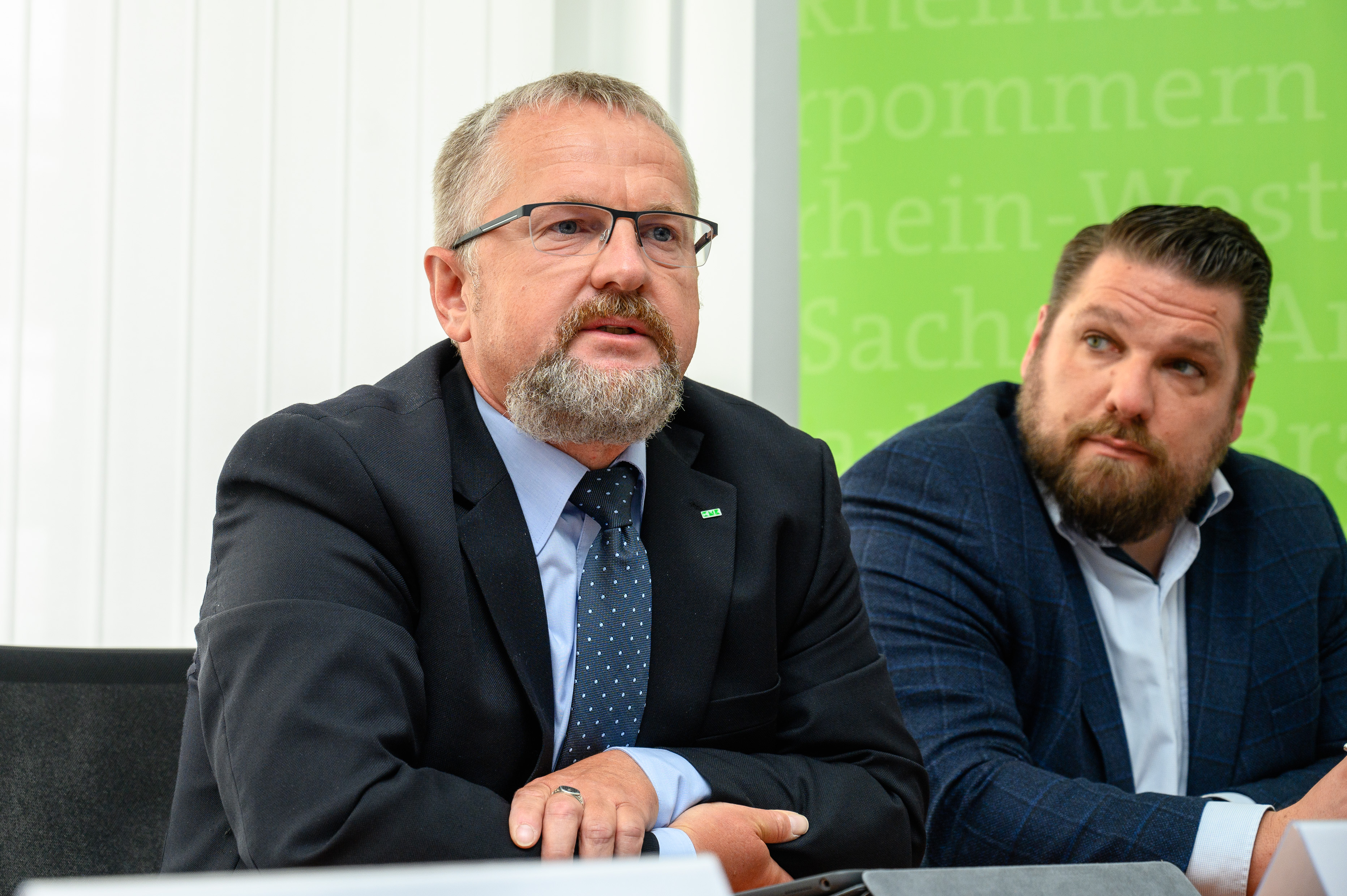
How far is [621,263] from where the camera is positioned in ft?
4.75

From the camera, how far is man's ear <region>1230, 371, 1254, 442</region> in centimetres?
212

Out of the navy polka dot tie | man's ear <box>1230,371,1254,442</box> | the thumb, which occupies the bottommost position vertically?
the thumb

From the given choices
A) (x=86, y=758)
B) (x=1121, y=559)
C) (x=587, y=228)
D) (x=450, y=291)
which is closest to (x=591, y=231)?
(x=587, y=228)

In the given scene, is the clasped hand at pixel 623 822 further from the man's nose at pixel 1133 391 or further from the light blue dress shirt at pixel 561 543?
the man's nose at pixel 1133 391

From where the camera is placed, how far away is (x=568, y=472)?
1.50 m

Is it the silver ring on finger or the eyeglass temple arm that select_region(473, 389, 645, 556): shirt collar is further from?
the silver ring on finger

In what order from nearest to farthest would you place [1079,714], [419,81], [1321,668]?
[1079,714]
[1321,668]
[419,81]

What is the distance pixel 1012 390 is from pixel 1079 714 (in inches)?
26.3

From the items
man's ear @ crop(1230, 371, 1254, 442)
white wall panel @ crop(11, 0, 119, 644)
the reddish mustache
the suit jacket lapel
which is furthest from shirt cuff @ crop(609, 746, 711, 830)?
white wall panel @ crop(11, 0, 119, 644)

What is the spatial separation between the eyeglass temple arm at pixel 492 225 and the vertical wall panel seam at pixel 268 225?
995mm

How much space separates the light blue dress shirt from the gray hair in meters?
0.25

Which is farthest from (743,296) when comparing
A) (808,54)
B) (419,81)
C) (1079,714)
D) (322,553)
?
(322,553)

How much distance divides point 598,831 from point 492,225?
77cm

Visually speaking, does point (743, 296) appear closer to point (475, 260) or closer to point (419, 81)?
point (419, 81)
